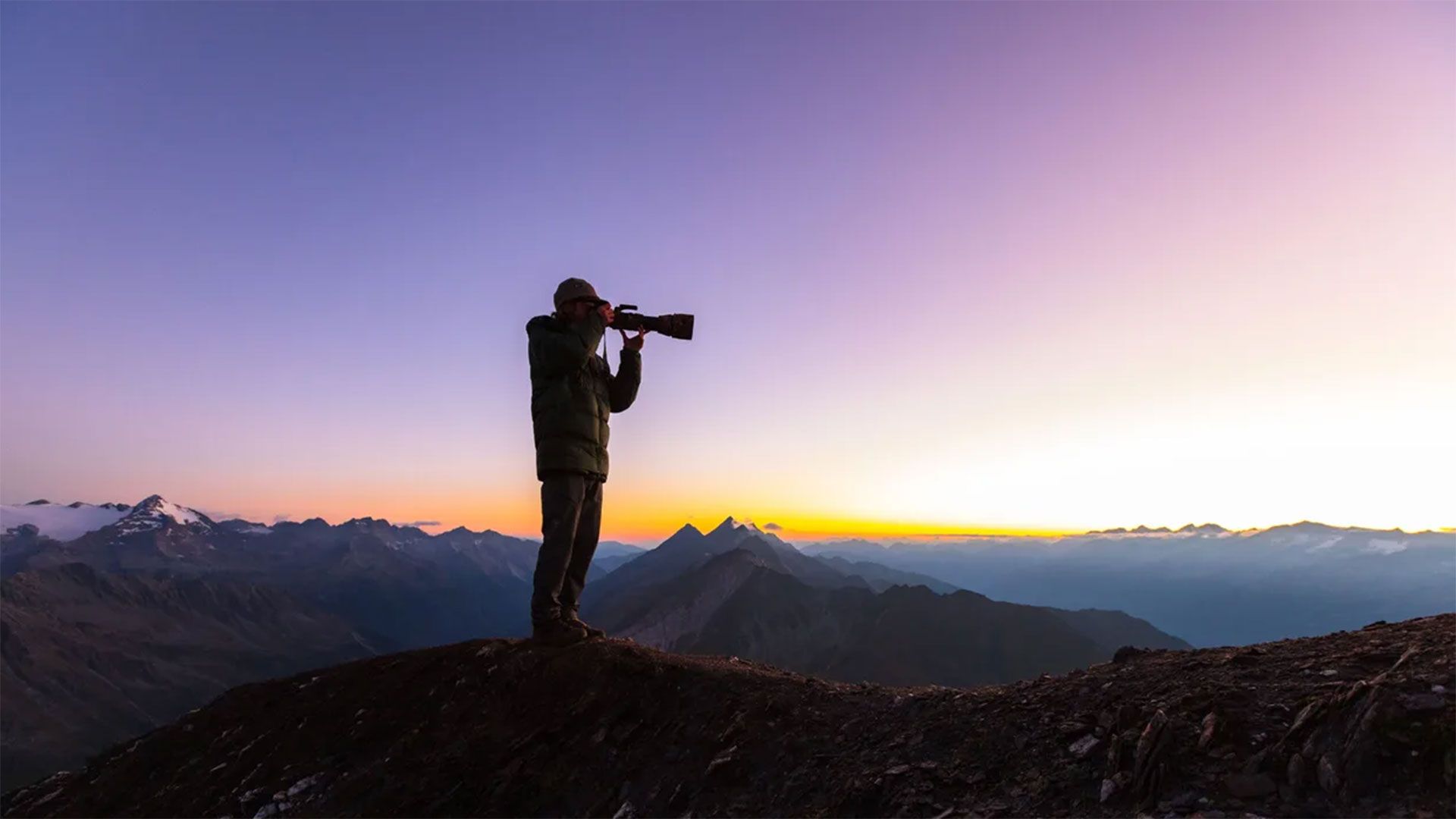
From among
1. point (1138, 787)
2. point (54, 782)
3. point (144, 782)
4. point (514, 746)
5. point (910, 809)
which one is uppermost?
point (1138, 787)

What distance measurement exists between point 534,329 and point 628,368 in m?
1.67

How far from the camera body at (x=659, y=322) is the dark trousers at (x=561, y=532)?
259 centimetres

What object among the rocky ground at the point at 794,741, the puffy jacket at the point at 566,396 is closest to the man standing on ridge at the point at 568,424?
the puffy jacket at the point at 566,396

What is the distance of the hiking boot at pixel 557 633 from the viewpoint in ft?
37.6

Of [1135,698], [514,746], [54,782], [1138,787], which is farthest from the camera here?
[54,782]

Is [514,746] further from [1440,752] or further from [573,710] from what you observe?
[1440,752]

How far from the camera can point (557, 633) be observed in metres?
11.5

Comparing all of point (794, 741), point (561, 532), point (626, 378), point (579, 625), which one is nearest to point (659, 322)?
point (626, 378)

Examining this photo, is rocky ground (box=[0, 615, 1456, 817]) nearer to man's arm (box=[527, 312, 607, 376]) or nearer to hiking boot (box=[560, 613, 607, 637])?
hiking boot (box=[560, 613, 607, 637])

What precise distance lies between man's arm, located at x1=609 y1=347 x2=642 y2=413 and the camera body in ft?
1.50

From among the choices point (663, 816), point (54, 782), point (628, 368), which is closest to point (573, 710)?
point (663, 816)

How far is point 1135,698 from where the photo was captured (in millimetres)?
6176

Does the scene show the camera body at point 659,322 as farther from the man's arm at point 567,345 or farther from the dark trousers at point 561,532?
the dark trousers at point 561,532

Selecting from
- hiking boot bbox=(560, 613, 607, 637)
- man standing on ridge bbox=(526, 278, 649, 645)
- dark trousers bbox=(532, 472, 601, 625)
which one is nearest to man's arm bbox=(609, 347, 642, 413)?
man standing on ridge bbox=(526, 278, 649, 645)
